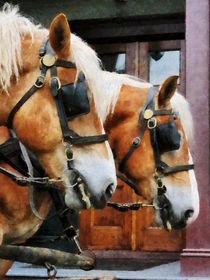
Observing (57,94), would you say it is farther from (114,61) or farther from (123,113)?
(114,61)

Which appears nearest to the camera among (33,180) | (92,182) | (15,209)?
(92,182)

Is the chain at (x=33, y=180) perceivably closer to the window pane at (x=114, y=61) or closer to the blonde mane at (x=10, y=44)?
the blonde mane at (x=10, y=44)

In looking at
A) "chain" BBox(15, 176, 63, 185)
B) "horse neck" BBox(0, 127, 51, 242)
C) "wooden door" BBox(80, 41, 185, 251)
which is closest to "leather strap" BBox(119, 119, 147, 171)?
"horse neck" BBox(0, 127, 51, 242)

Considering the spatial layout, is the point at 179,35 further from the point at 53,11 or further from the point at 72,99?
the point at 72,99

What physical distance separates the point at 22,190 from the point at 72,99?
0.83 m

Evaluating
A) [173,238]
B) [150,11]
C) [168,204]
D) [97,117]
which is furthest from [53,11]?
[97,117]

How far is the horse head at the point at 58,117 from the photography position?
2098 mm

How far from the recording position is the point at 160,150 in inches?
132

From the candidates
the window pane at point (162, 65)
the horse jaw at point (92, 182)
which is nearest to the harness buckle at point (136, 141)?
the horse jaw at point (92, 182)

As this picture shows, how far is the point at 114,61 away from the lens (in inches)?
232

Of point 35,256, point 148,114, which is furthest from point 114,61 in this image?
point 35,256

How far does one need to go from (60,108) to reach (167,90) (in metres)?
1.41

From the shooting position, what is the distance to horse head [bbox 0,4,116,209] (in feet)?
6.88

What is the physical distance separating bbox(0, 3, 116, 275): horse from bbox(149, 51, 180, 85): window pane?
139 inches
